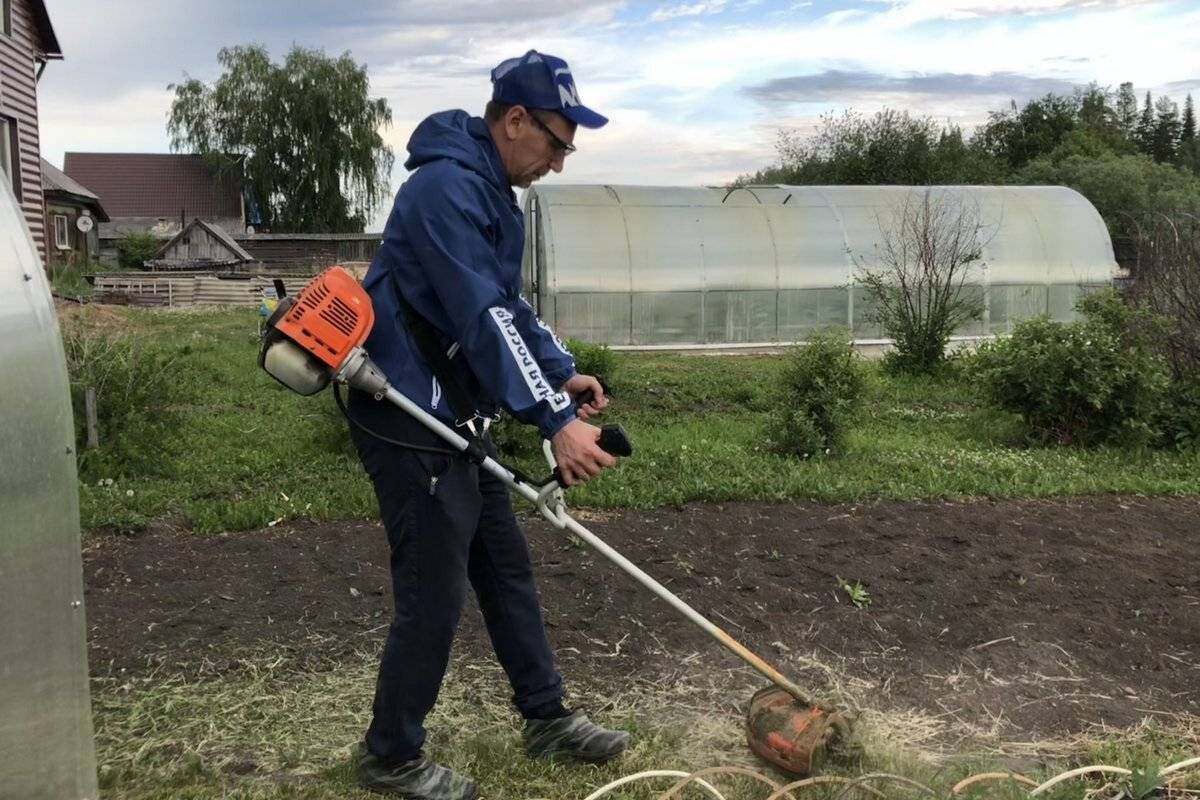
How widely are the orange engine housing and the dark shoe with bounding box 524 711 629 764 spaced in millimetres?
1353

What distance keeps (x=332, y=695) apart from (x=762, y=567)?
221cm

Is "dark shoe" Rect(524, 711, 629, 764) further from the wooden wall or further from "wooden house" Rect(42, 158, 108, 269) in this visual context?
"wooden house" Rect(42, 158, 108, 269)

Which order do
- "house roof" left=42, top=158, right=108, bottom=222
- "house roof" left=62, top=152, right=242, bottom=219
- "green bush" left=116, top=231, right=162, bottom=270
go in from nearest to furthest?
"house roof" left=42, top=158, right=108, bottom=222, "green bush" left=116, top=231, right=162, bottom=270, "house roof" left=62, top=152, right=242, bottom=219

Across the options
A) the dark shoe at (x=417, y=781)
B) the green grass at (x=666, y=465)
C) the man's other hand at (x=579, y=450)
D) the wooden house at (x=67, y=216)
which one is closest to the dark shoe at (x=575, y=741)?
the dark shoe at (x=417, y=781)

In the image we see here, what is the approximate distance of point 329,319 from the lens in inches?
109

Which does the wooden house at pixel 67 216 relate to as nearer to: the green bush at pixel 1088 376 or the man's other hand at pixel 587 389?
the green bush at pixel 1088 376

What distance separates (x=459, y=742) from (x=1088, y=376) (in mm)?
6358

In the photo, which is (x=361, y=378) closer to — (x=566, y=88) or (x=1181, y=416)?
(x=566, y=88)

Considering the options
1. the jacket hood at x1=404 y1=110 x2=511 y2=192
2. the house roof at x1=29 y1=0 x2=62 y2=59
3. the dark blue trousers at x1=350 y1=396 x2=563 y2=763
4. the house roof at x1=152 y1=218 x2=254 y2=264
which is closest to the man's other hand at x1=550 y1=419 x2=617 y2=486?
the dark blue trousers at x1=350 y1=396 x2=563 y2=763

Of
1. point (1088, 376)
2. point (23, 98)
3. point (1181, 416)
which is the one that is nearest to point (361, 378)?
point (1088, 376)

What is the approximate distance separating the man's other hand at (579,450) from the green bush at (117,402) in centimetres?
489

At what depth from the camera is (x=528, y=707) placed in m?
3.33

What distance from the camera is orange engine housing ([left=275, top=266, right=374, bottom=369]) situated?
2746 mm

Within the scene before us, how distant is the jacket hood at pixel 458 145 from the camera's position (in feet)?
9.37
